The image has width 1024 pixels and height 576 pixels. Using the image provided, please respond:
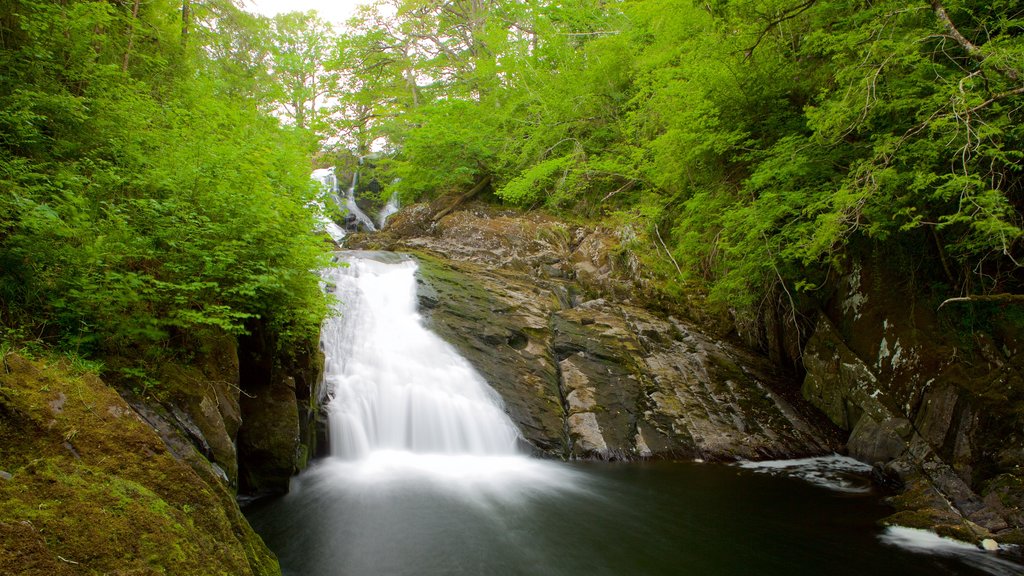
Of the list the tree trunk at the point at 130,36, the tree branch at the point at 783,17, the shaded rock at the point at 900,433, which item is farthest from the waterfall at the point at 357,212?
the shaded rock at the point at 900,433

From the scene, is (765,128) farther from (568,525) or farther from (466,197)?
(466,197)

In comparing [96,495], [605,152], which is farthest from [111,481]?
[605,152]

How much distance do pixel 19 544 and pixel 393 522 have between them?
146 inches

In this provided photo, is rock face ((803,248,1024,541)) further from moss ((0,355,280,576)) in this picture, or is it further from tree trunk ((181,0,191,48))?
tree trunk ((181,0,191,48))

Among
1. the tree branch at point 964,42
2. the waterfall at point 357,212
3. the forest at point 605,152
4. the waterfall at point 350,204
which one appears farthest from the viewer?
the waterfall at point 357,212

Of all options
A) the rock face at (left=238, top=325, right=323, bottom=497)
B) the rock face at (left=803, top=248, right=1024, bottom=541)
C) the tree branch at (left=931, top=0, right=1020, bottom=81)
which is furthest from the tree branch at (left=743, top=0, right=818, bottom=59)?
the rock face at (left=238, top=325, right=323, bottom=497)

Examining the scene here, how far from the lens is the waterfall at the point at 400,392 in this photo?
6891 mm

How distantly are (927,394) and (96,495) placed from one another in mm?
8846

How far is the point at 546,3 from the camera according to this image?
1450cm

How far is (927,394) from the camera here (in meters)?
6.53

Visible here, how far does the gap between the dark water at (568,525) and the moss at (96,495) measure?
1.95 metres

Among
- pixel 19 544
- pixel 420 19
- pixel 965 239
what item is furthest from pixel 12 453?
pixel 420 19

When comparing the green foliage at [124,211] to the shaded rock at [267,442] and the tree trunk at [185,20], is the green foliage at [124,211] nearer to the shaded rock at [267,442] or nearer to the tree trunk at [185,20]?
the shaded rock at [267,442]

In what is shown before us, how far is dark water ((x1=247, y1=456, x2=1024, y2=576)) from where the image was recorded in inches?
170
